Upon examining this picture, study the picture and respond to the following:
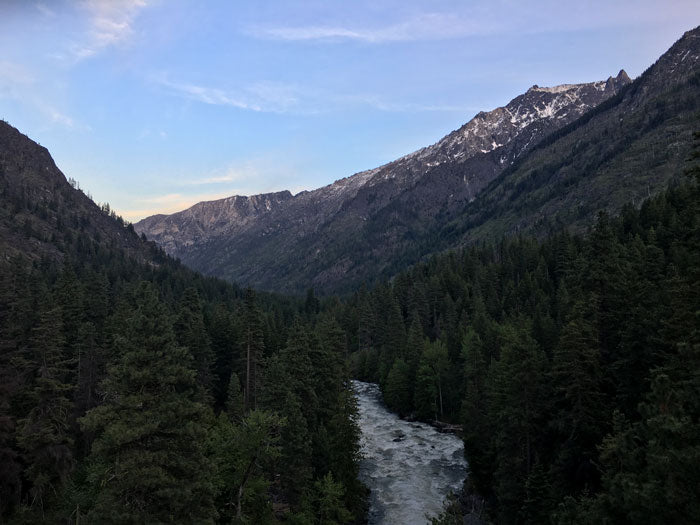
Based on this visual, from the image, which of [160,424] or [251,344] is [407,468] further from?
[160,424]

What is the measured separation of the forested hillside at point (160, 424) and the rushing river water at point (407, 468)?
3.75 meters

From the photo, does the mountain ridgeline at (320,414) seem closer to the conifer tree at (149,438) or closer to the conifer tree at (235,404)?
the conifer tree at (149,438)

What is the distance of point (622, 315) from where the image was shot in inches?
1454

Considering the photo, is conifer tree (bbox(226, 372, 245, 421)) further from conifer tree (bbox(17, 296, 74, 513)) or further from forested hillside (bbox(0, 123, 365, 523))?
conifer tree (bbox(17, 296, 74, 513))

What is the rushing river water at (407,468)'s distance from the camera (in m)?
43.8

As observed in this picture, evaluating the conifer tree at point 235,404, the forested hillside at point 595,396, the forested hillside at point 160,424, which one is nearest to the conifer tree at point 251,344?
the forested hillside at point 160,424

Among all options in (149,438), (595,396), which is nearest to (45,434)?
(149,438)

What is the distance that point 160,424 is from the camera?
20.9 metres

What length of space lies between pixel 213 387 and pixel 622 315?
159 feet

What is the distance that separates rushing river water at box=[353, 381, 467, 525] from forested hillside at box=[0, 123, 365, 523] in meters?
3.75

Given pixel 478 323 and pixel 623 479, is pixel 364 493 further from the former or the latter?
pixel 478 323

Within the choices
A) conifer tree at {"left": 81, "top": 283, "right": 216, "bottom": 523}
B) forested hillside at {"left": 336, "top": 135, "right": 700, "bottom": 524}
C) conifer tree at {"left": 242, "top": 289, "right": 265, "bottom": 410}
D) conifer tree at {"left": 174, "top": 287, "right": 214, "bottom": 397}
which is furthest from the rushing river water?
conifer tree at {"left": 81, "top": 283, "right": 216, "bottom": 523}

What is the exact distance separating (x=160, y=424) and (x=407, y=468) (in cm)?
4035

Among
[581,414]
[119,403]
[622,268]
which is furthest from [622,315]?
[119,403]
